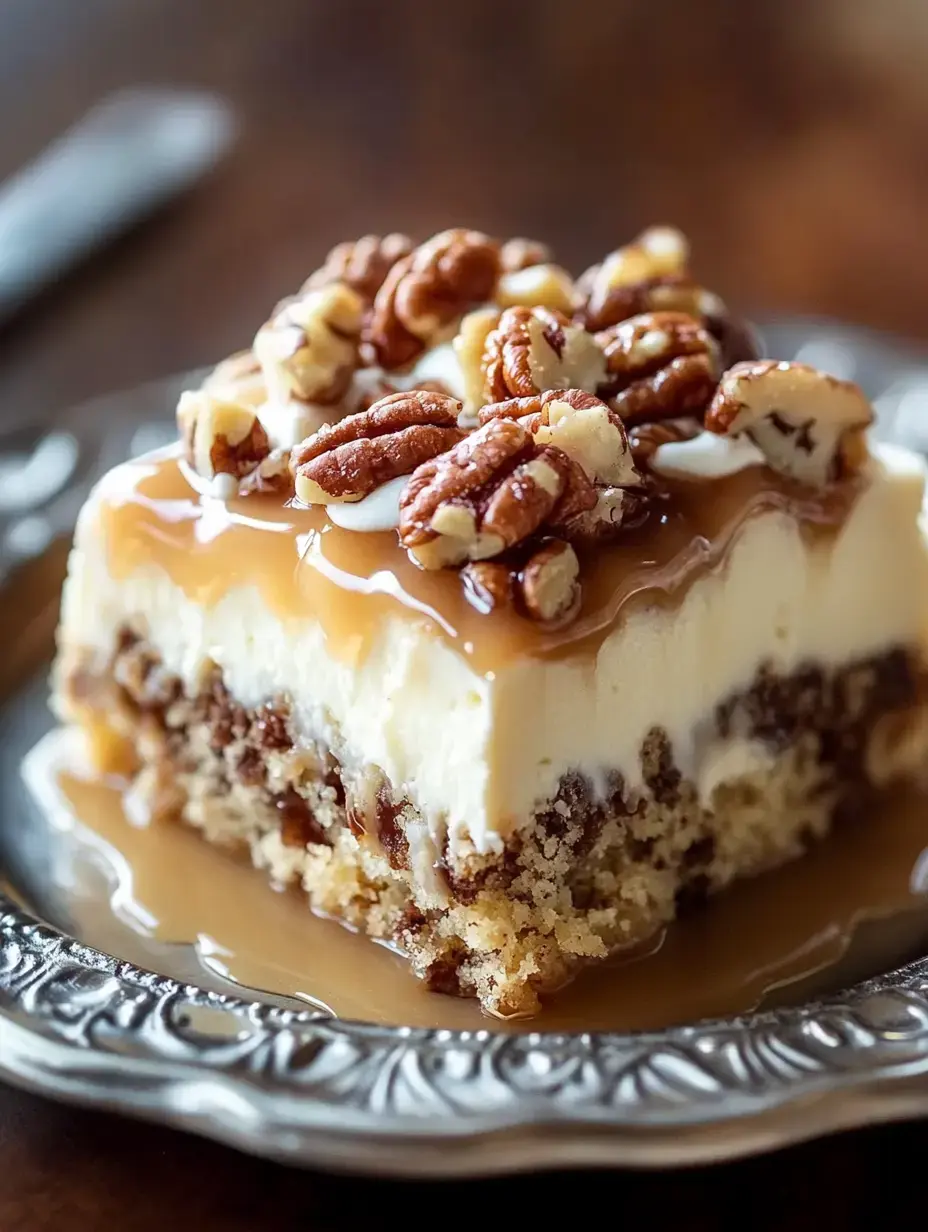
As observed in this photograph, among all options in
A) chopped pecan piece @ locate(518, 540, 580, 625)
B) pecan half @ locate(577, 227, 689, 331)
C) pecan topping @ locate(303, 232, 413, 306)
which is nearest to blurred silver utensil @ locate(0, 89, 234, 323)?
pecan topping @ locate(303, 232, 413, 306)

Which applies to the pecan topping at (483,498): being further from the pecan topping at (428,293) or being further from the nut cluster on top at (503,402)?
the pecan topping at (428,293)

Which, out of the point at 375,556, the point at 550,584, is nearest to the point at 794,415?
the point at 550,584

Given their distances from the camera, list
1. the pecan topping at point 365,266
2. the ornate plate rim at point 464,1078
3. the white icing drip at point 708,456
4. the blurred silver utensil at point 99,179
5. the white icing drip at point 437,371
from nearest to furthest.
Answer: the ornate plate rim at point 464,1078 < the white icing drip at point 708,456 < the white icing drip at point 437,371 < the pecan topping at point 365,266 < the blurred silver utensil at point 99,179

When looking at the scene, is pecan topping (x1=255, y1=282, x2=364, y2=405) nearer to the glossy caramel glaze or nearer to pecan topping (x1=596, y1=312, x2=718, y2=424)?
the glossy caramel glaze

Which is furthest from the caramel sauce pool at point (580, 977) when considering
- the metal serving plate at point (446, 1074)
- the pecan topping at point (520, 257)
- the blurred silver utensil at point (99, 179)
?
the blurred silver utensil at point (99, 179)

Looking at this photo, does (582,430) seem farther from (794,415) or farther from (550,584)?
(794,415)
